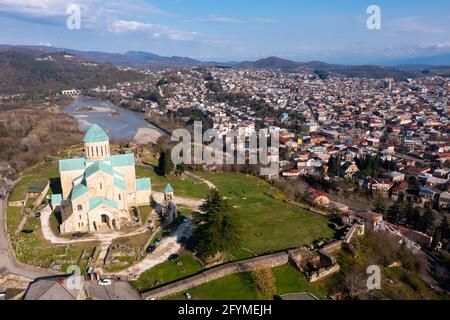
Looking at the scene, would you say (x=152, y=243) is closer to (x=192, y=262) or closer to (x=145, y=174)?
(x=192, y=262)

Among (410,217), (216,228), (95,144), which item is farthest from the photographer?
(410,217)

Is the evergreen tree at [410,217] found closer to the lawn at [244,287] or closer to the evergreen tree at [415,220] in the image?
the evergreen tree at [415,220]

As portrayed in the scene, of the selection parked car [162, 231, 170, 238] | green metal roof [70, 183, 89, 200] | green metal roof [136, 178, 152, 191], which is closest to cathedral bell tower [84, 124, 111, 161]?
green metal roof [70, 183, 89, 200]

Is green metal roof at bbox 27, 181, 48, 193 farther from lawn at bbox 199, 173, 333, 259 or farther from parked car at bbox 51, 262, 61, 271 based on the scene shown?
lawn at bbox 199, 173, 333, 259

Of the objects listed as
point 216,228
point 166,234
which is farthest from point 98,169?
point 216,228

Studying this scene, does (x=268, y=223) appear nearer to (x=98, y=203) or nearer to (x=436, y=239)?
(x=98, y=203)
